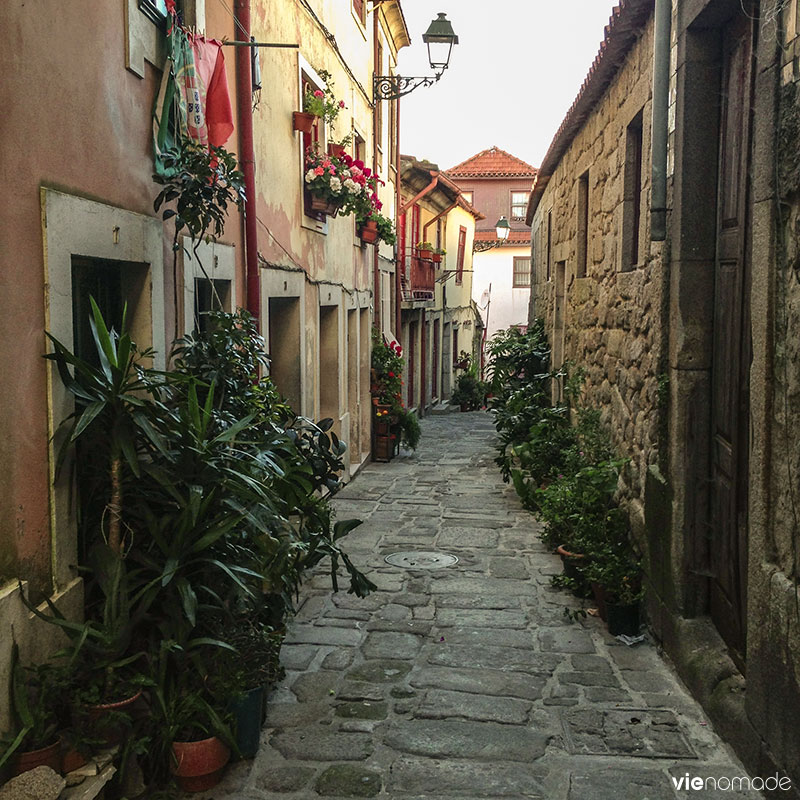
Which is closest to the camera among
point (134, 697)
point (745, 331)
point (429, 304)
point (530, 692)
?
point (134, 697)

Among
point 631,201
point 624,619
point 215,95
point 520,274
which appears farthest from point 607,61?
point 520,274

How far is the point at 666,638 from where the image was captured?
5.24 m

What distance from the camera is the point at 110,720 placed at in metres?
3.42

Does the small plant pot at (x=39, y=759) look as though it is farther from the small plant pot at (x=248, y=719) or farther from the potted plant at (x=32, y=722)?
the small plant pot at (x=248, y=719)

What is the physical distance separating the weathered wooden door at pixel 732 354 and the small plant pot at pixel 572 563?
154 centimetres

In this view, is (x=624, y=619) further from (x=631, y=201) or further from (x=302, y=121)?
(x=302, y=121)

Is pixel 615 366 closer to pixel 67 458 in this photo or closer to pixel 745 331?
pixel 745 331

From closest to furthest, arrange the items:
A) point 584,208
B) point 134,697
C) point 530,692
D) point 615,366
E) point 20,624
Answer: point 20,624
point 134,697
point 530,692
point 615,366
point 584,208

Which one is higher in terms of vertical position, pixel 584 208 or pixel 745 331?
pixel 584 208

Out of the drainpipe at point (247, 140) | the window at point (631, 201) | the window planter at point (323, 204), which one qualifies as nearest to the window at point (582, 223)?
the window planter at point (323, 204)

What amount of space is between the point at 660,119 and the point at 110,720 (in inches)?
160

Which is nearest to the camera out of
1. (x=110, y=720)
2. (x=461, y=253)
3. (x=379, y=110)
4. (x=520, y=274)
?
(x=110, y=720)

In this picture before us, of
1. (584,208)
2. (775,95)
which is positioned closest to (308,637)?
(775,95)

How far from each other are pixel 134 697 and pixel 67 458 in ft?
3.12
